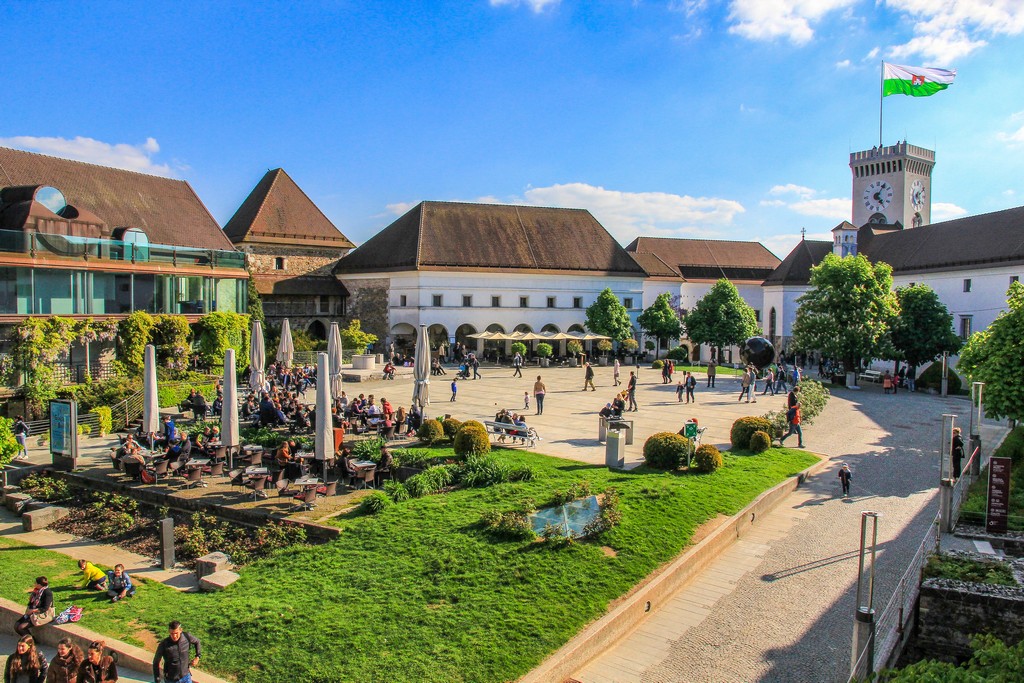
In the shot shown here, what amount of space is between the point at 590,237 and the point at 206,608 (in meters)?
52.7

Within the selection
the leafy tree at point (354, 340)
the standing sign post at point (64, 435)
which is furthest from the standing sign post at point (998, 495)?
the leafy tree at point (354, 340)

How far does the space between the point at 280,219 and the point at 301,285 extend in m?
5.55

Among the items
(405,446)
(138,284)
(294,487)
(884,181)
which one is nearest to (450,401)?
(405,446)

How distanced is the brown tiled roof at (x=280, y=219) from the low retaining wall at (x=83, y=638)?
44.8m

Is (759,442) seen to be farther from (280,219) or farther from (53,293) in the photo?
(280,219)

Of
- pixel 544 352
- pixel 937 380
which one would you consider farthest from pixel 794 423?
pixel 544 352

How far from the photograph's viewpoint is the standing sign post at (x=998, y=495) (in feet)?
45.9

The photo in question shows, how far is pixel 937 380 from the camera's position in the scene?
42.5m

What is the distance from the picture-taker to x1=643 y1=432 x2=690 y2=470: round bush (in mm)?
19312

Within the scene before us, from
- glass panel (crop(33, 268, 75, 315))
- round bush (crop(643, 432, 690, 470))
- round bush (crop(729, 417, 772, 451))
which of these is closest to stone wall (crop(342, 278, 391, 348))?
glass panel (crop(33, 268, 75, 315))

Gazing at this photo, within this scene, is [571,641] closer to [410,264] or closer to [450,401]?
[450,401]

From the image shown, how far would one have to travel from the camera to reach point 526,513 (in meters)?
15.0

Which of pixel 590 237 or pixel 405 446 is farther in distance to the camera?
pixel 590 237

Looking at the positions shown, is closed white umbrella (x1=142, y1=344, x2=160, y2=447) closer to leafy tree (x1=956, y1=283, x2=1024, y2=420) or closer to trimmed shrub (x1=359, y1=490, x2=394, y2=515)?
trimmed shrub (x1=359, y1=490, x2=394, y2=515)
